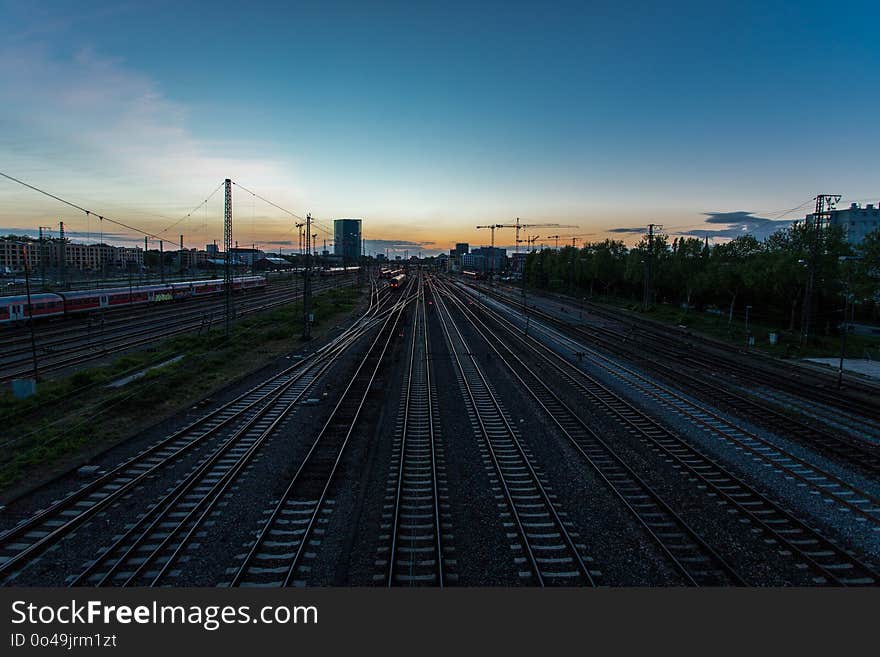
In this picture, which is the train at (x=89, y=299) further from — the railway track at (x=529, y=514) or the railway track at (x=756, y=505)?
the railway track at (x=756, y=505)

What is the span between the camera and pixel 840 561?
29.0 feet

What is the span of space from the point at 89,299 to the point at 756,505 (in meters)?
48.5

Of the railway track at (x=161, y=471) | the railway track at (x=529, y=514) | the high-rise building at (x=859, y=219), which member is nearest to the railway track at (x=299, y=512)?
the railway track at (x=161, y=471)

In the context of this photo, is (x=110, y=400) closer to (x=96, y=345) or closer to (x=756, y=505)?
(x=96, y=345)

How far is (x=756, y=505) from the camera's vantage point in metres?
10.9

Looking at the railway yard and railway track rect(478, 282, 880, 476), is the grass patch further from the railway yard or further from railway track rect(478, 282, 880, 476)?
railway track rect(478, 282, 880, 476)

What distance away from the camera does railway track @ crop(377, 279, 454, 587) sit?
27.6 feet

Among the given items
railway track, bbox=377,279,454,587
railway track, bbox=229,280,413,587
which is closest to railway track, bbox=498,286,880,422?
railway track, bbox=377,279,454,587

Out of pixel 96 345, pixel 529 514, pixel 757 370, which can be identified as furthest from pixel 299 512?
pixel 96 345

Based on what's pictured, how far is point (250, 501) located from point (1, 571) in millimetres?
4097

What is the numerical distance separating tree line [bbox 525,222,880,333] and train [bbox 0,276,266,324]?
49350mm

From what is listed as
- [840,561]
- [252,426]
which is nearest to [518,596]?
[840,561]

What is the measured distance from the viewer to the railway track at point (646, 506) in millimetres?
8391

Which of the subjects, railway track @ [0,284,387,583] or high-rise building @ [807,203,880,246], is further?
high-rise building @ [807,203,880,246]
